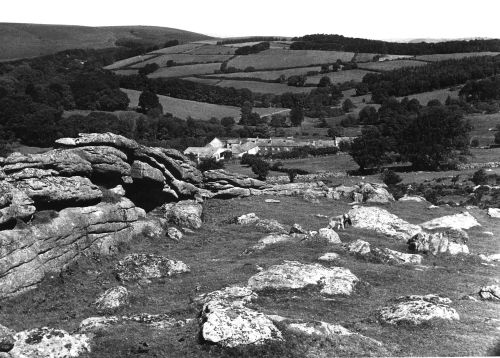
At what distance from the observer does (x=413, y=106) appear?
14962 centimetres

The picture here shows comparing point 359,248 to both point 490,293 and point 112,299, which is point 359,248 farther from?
point 112,299

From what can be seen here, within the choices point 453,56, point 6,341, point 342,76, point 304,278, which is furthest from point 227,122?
point 6,341

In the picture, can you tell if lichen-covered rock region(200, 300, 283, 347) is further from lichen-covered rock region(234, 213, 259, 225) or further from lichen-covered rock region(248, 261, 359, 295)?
lichen-covered rock region(234, 213, 259, 225)

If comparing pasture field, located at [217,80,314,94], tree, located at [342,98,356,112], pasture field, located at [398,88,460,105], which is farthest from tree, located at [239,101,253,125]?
pasture field, located at [398,88,460,105]

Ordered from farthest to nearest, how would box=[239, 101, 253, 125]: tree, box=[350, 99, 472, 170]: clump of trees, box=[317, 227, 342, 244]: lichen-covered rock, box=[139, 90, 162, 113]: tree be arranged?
box=[239, 101, 253, 125]: tree → box=[139, 90, 162, 113]: tree → box=[350, 99, 472, 170]: clump of trees → box=[317, 227, 342, 244]: lichen-covered rock

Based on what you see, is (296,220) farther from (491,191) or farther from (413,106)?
(413,106)

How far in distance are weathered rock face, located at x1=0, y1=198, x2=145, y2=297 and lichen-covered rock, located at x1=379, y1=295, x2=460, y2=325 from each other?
14.6m

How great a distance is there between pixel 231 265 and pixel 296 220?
47.2 feet

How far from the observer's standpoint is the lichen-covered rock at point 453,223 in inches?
1505

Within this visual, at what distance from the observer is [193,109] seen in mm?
173875

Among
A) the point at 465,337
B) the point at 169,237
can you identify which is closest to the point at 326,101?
the point at 169,237

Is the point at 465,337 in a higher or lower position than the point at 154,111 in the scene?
higher

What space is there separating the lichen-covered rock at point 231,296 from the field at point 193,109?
491 feet

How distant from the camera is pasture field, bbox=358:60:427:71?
18925 cm
